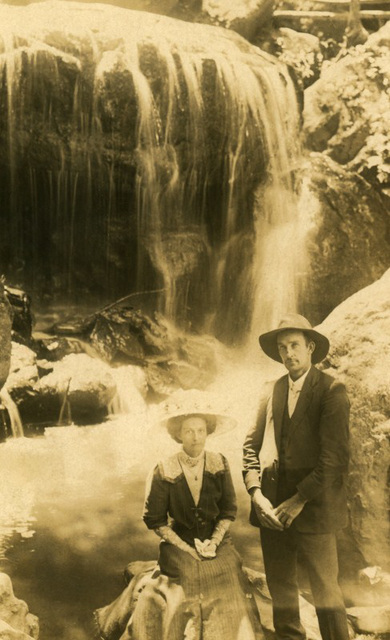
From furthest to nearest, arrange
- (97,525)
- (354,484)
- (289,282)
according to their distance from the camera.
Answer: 1. (289,282)
2. (97,525)
3. (354,484)

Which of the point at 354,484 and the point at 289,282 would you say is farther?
the point at 289,282

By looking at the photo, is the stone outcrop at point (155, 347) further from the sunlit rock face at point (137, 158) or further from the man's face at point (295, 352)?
the man's face at point (295, 352)

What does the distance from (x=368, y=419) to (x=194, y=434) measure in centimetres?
85

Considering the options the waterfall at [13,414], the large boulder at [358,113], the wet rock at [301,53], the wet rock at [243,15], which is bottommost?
the waterfall at [13,414]

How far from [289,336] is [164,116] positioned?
20.7 ft

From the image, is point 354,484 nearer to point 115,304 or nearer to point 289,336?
point 289,336

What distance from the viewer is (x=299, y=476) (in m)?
2.71

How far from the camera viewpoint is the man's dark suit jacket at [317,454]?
8.68 feet

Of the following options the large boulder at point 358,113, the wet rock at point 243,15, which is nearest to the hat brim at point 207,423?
the large boulder at point 358,113

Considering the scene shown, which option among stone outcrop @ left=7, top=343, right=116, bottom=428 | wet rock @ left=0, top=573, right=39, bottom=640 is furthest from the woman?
stone outcrop @ left=7, top=343, right=116, bottom=428

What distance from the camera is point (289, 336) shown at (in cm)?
280

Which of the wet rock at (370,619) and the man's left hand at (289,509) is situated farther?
the wet rock at (370,619)

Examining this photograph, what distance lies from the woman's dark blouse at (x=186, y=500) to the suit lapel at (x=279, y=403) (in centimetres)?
26

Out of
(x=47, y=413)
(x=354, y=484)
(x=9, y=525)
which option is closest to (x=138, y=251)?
(x=47, y=413)
